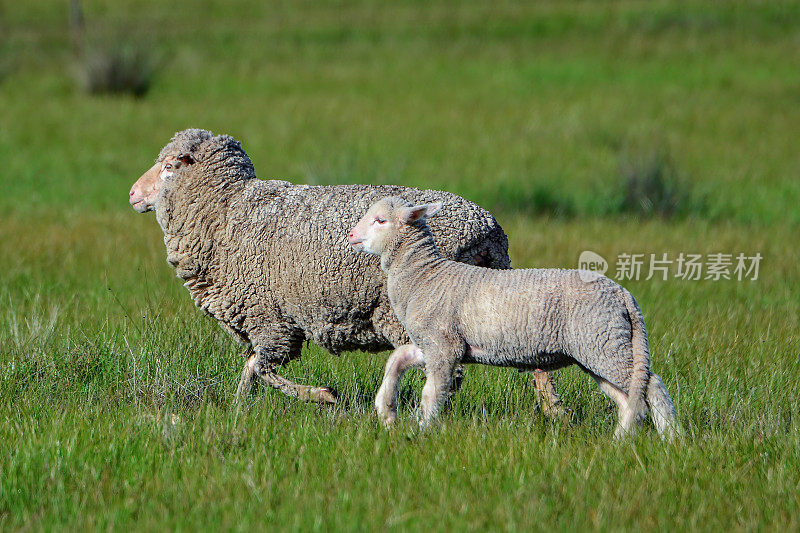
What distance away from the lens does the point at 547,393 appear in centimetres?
501

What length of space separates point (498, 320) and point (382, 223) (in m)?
0.69

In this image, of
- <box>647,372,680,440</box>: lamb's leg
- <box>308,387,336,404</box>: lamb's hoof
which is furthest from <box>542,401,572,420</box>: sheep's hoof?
<box>308,387,336,404</box>: lamb's hoof

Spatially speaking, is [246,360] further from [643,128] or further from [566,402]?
[643,128]

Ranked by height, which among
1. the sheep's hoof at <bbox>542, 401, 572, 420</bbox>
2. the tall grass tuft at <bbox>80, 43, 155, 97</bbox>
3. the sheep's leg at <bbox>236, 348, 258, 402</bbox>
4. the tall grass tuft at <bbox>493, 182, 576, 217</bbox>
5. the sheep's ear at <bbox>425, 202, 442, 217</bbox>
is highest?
the sheep's ear at <bbox>425, 202, 442, 217</bbox>

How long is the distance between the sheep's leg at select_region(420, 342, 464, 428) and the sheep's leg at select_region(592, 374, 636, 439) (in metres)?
0.63

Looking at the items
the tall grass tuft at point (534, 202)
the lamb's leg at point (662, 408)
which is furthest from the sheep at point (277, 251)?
the tall grass tuft at point (534, 202)

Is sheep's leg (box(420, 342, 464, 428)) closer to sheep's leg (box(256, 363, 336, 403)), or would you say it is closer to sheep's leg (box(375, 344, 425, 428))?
sheep's leg (box(375, 344, 425, 428))

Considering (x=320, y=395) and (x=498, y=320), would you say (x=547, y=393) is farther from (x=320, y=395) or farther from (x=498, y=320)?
(x=320, y=395)

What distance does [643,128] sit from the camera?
1622 centimetres

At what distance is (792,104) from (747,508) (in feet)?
54.4

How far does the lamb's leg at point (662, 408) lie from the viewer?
4.13 metres

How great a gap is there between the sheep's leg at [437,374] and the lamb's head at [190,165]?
1.52 meters

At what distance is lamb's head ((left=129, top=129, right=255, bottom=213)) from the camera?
5129 millimetres

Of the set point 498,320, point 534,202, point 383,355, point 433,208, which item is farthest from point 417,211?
point 534,202
